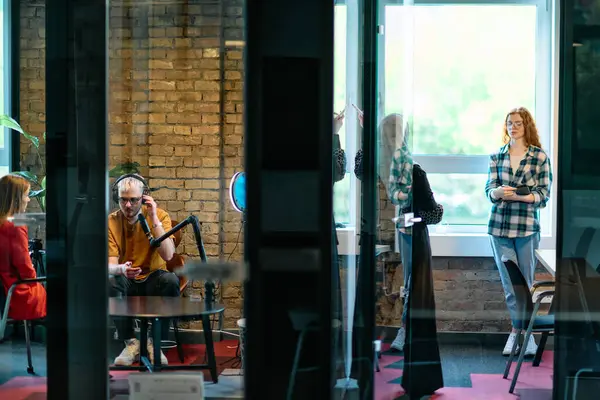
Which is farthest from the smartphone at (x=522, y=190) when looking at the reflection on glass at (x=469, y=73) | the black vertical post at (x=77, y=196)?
the black vertical post at (x=77, y=196)

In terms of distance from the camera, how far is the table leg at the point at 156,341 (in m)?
1.76

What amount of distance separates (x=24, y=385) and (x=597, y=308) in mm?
1472

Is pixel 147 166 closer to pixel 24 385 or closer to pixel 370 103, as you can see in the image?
pixel 24 385

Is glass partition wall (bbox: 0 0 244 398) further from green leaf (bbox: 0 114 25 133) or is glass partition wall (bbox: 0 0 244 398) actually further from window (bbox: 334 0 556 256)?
window (bbox: 334 0 556 256)

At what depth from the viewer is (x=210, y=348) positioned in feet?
5.83

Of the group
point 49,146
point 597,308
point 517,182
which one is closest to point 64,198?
point 49,146

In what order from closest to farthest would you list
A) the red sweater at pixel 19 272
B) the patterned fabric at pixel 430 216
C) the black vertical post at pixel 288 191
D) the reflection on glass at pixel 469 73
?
the black vertical post at pixel 288 191 < the red sweater at pixel 19 272 < the patterned fabric at pixel 430 216 < the reflection on glass at pixel 469 73

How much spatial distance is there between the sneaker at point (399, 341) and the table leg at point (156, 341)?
978mm

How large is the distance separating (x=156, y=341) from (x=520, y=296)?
2.07m

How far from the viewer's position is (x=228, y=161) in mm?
1712

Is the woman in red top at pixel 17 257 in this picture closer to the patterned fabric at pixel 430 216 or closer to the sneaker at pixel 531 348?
the patterned fabric at pixel 430 216

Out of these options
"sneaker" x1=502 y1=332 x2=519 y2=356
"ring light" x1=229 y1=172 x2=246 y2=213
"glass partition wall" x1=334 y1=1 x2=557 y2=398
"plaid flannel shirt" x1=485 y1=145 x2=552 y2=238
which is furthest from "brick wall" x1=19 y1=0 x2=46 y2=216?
"sneaker" x1=502 y1=332 x2=519 y2=356

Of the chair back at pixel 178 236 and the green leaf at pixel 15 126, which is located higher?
the green leaf at pixel 15 126

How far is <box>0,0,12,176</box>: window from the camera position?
6.00 ft
